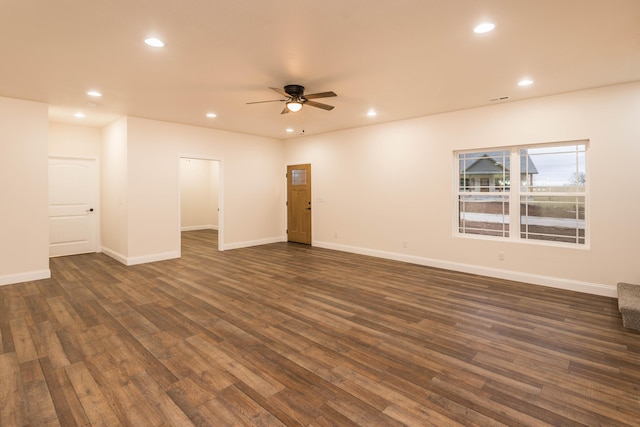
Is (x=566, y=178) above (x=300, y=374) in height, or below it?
above

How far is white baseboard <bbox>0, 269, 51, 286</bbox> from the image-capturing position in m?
4.81

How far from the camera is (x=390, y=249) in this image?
254 inches

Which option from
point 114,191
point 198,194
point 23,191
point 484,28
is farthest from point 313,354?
point 198,194

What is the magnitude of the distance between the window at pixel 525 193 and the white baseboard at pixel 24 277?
7048 mm

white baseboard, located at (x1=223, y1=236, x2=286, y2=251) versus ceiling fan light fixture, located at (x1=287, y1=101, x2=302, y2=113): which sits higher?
ceiling fan light fixture, located at (x1=287, y1=101, x2=302, y2=113)

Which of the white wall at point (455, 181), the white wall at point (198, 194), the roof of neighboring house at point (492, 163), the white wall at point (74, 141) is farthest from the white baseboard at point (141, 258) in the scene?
the roof of neighboring house at point (492, 163)

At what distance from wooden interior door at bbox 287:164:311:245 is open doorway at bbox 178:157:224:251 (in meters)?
3.40

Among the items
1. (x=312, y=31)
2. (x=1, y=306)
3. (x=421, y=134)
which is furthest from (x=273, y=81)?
(x=1, y=306)

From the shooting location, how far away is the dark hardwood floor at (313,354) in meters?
2.05

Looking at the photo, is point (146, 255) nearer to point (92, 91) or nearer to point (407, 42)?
point (92, 91)

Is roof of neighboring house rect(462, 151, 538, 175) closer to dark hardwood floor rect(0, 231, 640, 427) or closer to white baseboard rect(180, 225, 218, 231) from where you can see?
dark hardwood floor rect(0, 231, 640, 427)

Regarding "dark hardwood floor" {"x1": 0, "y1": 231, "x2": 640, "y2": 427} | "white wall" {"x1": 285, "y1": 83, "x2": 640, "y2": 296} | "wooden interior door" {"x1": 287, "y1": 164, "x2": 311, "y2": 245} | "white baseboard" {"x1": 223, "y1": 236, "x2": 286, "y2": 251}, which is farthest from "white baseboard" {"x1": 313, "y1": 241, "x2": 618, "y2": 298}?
"white baseboard" {"x1": 223, "y1": 236, "x2": 286, "y2": 251}

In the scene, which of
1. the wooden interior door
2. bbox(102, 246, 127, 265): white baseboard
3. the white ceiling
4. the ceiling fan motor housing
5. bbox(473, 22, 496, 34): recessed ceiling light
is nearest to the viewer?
the white ceiling

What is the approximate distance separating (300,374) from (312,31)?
9.48 ft
